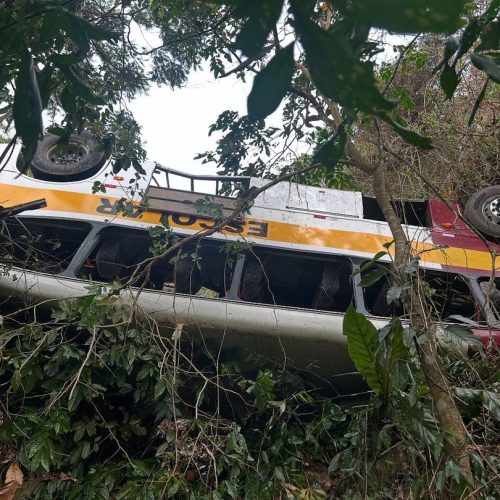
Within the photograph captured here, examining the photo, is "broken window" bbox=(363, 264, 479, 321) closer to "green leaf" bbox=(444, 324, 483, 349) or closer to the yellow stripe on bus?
the yellow stripe on bus

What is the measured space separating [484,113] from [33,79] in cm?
781

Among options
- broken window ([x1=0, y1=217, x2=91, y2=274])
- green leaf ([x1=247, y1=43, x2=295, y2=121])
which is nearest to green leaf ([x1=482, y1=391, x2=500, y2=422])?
green leaf ([x1=247, y1=43, x2=295, y2=121])

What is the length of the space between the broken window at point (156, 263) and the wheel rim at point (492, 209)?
2428mm

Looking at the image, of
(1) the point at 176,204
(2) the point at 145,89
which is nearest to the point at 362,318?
(1) the point at 176,204

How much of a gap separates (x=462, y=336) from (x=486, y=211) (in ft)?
10.0

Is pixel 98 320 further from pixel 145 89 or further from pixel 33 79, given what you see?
pixel 145 89

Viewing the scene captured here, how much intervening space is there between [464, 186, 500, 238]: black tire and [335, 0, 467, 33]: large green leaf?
4.46 m

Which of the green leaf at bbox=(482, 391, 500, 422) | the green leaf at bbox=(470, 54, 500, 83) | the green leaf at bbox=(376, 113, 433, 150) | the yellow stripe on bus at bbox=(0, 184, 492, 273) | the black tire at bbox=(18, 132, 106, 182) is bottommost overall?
the yellow stripe on bus at bbox=(0, 184, 492, 273)

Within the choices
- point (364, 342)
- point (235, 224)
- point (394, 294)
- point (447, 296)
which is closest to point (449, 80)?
point (394, 294)

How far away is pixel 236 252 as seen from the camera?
389 cm

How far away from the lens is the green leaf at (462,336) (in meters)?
2.12

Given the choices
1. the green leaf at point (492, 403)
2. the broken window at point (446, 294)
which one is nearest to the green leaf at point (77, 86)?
the green leaf at point (492, 403)

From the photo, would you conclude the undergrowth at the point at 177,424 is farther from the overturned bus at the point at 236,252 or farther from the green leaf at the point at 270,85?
the green leaf at the point at 270,85

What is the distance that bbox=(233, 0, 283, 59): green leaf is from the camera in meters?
0.74
